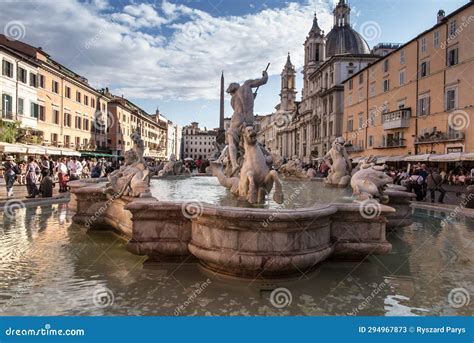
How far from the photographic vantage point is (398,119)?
35125mm

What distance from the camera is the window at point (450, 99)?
28.3m

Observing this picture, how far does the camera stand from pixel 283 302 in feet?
13.6

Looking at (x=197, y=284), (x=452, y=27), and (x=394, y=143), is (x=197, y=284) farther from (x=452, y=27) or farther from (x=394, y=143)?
(x=394, y=143)

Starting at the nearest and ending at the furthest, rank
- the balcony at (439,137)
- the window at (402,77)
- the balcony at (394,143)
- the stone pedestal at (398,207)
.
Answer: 1. the stone pedestal at (398,207)
2. the balcony at (439,137)
3. the balcony at (394,143)
4. the window at (402,77)

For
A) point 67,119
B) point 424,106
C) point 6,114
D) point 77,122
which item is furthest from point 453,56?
point 77,122

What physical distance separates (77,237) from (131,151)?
1928 millimetres

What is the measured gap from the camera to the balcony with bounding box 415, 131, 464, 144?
27.3 metres

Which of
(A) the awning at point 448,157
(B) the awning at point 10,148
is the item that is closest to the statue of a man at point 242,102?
(B) the awning at point 10,148

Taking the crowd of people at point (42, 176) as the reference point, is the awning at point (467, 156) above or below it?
above

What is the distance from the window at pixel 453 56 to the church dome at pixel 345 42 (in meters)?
39.2

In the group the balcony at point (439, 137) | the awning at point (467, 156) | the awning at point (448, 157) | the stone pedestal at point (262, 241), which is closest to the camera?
the stone pedestal at point (262, 241)

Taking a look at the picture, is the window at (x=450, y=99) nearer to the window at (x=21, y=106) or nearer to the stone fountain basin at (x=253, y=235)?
A: the stone fountain basin at (x=253, y=235)

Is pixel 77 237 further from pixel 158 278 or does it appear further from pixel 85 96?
pixel 85 96

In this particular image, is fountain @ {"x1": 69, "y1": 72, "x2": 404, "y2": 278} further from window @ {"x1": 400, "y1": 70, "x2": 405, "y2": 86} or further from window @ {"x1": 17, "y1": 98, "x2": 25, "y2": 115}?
window @ {"x1": 400, "y1": 70, "x2": 405, "y2": 86}
